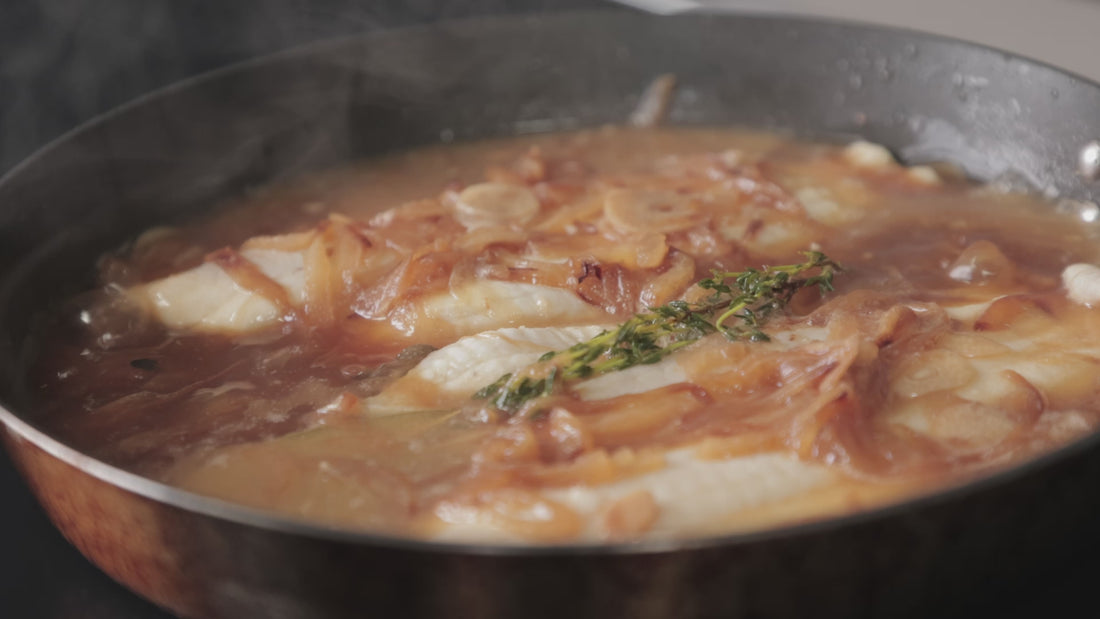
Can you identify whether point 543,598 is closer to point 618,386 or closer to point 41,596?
point 618,386

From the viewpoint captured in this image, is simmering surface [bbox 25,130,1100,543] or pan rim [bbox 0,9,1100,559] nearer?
pan rim [bbox 0,9,1100,559]

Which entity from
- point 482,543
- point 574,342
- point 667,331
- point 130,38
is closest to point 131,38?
point 130,38

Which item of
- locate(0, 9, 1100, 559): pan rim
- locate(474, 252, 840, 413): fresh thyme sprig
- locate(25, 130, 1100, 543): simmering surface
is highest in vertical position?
locate(0, 9, 1100, 559): pan rim

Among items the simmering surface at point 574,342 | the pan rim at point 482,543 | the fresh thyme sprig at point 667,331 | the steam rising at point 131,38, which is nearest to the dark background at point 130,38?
the steam rising at point 131,38

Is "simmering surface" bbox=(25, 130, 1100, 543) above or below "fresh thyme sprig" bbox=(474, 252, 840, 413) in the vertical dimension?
below

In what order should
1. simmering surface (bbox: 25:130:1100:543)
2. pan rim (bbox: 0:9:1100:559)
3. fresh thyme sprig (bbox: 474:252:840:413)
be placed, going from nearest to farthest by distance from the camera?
pan rim (bbox: 0:9:1100:559), simmering surface (bbox: 25:130:1100:543), fresh thyme sprig (bbox: 474:252:840:413)

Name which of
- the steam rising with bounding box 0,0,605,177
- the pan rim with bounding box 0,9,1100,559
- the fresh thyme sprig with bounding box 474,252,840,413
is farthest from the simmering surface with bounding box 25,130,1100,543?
the steam rising with bounding box 0,0,605,177

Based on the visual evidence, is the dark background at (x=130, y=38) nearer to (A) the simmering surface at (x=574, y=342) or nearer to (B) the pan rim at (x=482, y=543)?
(A) the simmering surface at (x=574, y=342)

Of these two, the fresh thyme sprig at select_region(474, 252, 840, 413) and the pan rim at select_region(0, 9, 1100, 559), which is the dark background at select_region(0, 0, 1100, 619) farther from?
the pan rim at select_region(0, 9, 1100, 559)
